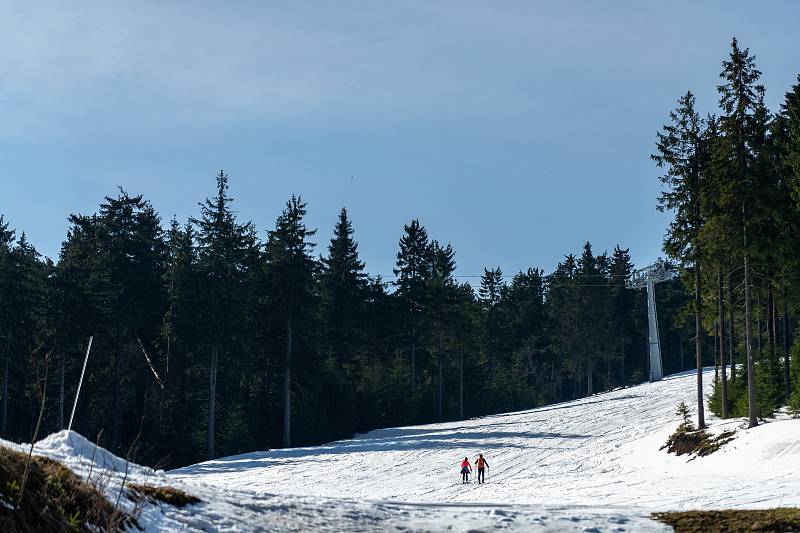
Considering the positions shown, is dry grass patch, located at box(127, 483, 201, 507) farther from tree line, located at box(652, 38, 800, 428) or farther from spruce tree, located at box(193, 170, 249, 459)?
spruce tree, located at box(193, 170, 249, 459)

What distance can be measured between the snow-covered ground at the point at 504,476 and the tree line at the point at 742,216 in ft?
10.1

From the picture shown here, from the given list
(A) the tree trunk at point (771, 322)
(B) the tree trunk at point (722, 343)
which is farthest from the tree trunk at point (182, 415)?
(A) the tree trunk at point (771, 322)

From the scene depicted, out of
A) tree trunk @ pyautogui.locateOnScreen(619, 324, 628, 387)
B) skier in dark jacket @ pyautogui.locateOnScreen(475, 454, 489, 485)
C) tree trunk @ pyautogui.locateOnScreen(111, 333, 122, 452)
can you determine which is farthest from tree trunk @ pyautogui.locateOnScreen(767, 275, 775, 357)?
tree trunk @ pyautogui.locateOnScreen(619, 324, 628, 387)

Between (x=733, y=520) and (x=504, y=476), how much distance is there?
1038 inches

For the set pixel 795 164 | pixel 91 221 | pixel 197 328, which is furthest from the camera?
pixel 91 221

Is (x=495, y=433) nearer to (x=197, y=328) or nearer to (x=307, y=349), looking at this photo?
(x=307, y=349)

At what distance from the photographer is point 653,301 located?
94.8m

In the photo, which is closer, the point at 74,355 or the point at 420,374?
the point at 74,355

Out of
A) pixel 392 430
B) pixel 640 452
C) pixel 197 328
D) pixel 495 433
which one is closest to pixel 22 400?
pixel 197 328

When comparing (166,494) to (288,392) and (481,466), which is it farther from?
(288,392)

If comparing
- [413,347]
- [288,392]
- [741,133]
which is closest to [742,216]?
[741,133]

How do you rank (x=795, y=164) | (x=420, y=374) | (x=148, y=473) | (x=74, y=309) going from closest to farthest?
(x=148, y=473) < (x=795, y=164) < (x=74, y=309) < (x=420, y=374)

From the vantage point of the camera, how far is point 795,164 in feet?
122

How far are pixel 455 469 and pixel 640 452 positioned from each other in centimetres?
914
